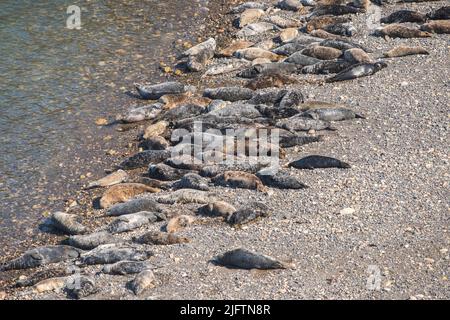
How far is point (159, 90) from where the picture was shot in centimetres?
1223

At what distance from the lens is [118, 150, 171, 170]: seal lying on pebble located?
10078 mm

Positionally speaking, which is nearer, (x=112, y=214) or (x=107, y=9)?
(x=112, y=214)

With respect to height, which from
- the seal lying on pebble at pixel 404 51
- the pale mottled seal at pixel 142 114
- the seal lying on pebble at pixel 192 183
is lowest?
the pale mottled seal at pixel 142 114

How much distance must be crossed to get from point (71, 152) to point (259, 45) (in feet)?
13.5

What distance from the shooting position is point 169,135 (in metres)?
10.7

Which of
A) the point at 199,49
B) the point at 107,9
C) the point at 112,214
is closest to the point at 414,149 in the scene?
the point at 112,214

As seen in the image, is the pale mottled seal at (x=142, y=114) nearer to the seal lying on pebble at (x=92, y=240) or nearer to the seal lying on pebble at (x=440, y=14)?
the seal lying on pebble at (x=92, y=240)

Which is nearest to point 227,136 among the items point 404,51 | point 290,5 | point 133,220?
point 133,220

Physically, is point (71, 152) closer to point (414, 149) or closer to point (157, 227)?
point (157, 227)

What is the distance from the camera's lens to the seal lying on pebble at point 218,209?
8.38 m

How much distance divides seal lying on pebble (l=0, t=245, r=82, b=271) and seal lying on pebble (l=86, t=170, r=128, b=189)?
162cm

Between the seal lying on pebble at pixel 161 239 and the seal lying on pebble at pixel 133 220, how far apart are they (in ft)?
1.34

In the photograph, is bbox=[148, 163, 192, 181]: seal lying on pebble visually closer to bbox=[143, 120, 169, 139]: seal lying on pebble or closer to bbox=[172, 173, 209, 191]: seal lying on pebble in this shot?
bbox=[172, 173, 209, 191]: seal lying on pebble

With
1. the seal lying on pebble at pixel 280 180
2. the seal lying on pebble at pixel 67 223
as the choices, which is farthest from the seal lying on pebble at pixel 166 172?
the seal lying on pebble at pixel 67 223
